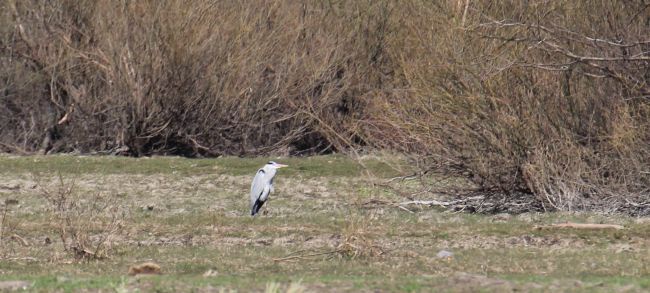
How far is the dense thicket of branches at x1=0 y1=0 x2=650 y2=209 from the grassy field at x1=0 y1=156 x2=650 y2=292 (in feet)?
A: 3.89

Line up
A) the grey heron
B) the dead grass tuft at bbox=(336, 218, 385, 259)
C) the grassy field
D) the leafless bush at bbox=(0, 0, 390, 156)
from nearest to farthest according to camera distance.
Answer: the grassy field < the dead grass tuft at bbox=(336, 218, 385, 259) < the grey heron < the leafless bush at bbox=(0, 0, 390, 156)

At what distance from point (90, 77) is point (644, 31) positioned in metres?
14.5


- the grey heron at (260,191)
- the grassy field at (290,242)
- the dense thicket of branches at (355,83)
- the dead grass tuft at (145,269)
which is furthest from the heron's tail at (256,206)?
the dead grass tuft at (145,269)

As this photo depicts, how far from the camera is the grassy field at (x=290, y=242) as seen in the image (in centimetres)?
1129

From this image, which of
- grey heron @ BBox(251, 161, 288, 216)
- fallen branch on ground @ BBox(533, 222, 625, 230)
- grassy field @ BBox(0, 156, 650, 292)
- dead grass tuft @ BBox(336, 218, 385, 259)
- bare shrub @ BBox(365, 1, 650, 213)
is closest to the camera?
grassy field @ BBox(0, 156, 650, 292)

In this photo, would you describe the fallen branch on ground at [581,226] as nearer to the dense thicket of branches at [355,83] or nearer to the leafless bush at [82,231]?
the dense thicket of branches at [355,83]

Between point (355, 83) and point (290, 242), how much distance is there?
53.5 ft

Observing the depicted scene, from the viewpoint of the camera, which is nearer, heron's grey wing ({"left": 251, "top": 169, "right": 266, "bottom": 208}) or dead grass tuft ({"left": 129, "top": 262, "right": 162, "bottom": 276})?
dead grass tuft ({"left": 129, "top": 262, "right": 162, "bottom": 276})

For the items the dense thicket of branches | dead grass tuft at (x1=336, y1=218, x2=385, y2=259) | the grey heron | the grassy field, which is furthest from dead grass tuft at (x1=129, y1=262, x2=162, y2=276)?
the dense thicket of branches

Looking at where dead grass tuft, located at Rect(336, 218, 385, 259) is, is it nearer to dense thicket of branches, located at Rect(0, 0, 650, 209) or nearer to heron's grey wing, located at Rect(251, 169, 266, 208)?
heron's grey wing, located at Rect(251, 169, 266, 208)

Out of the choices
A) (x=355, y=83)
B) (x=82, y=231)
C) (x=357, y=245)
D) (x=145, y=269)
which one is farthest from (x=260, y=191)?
(x=355, y=83)

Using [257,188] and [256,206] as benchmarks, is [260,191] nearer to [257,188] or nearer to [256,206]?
[257,188]

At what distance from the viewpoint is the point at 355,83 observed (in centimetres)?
3133

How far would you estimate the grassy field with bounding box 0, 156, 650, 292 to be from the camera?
11.3 meters
